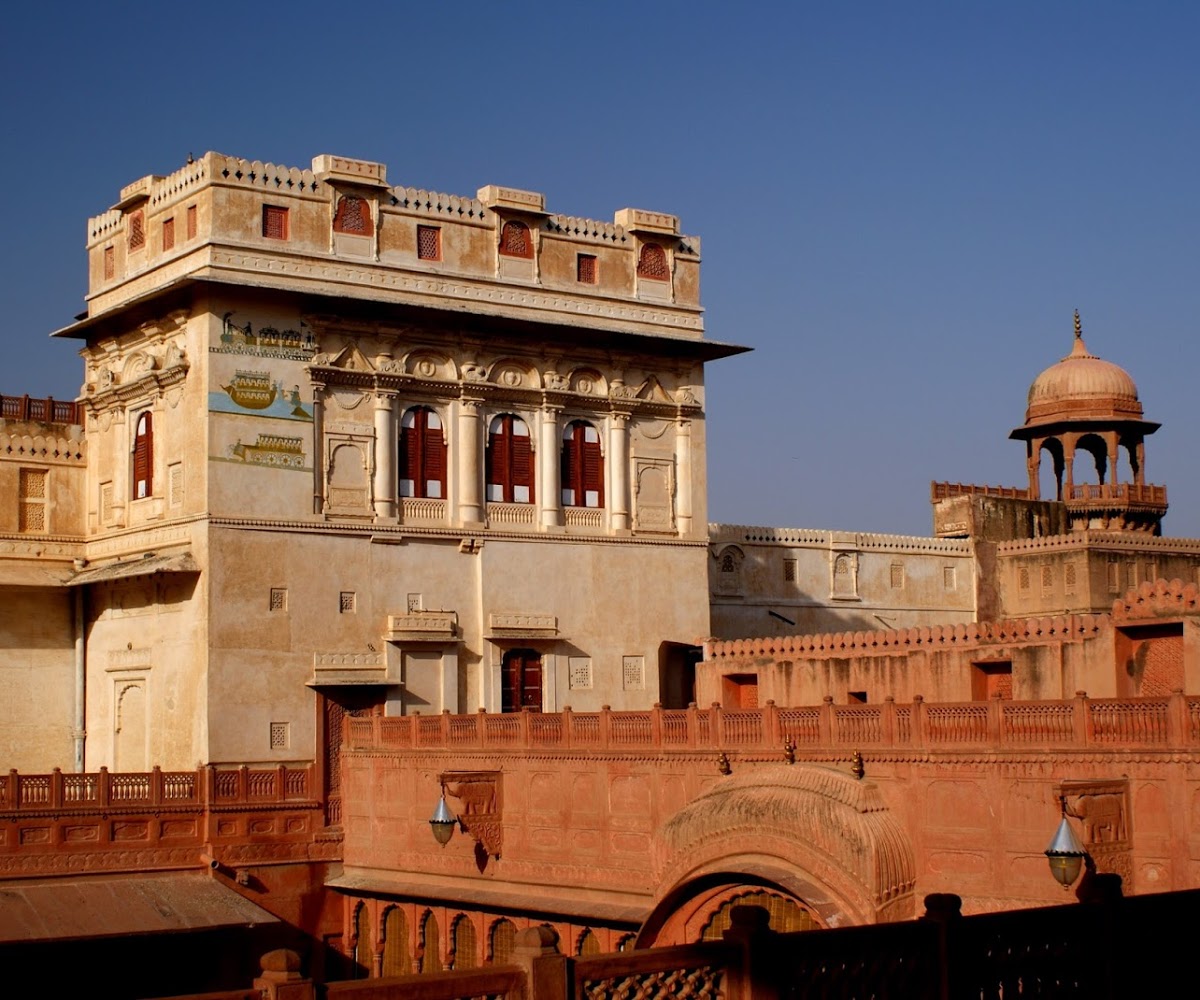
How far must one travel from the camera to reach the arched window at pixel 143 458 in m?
27.6

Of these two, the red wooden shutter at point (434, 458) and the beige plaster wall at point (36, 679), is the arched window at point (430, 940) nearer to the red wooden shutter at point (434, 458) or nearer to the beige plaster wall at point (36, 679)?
the red wooden shutter at point (434, 458)

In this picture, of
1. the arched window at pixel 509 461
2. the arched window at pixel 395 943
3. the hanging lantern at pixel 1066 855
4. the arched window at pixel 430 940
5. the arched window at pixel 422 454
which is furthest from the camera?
the arched window at pixel 509 461

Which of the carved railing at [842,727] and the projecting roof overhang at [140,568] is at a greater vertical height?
the projecting roof overhang at [140,568]

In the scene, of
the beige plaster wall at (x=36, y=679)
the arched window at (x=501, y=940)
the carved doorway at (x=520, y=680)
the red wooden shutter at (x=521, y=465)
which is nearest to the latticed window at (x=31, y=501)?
the beige plaster wall at (x=36, y=679)

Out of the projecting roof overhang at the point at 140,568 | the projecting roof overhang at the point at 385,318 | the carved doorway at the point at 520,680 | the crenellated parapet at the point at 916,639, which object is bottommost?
the carved doorway at the point at 520,680

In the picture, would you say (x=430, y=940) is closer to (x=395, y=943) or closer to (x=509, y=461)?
(x=395, y=943)

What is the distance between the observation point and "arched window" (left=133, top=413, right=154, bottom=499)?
27.6 m

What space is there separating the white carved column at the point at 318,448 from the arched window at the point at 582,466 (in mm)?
4338

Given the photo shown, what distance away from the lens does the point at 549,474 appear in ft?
95.6

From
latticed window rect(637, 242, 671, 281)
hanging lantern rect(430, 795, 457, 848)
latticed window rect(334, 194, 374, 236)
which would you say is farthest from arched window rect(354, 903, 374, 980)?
latticed window rect(637, 242, 671, 281)

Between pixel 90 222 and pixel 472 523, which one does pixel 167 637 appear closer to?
pixel 472 523

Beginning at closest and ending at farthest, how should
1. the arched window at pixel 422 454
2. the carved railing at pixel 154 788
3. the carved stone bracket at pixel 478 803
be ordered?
1. the carved stone bracket at pixel 478 803
2. the carved railing at pixel 154 788
3. the arched window at pixel 422 454

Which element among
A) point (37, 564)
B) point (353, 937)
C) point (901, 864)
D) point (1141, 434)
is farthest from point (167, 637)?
point (1141, 434)

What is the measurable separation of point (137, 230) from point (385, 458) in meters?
5.54
